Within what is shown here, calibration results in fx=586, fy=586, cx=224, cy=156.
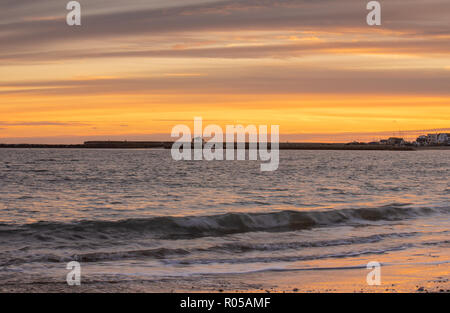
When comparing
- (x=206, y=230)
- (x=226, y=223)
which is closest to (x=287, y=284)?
(x=206, y=230)

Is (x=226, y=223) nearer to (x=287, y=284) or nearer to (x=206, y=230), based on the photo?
(x=206, y=230)

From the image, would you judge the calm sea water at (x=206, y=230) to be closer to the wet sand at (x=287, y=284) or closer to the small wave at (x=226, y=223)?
the small wave at (x=226, y=223)

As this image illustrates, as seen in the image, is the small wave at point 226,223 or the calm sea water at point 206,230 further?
Answer: the small wave at point 226,223

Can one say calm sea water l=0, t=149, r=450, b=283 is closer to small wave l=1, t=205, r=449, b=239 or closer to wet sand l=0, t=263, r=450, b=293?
small wave l=1, t=205, r=449, b=239

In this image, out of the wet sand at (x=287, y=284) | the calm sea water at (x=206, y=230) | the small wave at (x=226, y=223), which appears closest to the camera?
the wet sand at (x=287, y=284)

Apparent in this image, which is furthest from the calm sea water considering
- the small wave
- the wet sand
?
the wet sand

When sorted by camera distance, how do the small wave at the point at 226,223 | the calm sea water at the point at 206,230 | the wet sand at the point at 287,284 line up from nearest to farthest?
1. the wet sand at the point at 287,284
2. the calm sea water at the point at 206,230
3. the small wave at the point at 226,223

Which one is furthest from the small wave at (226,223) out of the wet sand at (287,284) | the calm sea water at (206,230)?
the wet sand at (287,284)

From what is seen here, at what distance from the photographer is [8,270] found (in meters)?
12.2

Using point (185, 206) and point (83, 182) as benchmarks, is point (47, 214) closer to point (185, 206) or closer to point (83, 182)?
point (185, 206)

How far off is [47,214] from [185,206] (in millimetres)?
5995

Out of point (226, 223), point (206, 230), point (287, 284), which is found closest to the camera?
point (287, 284)
